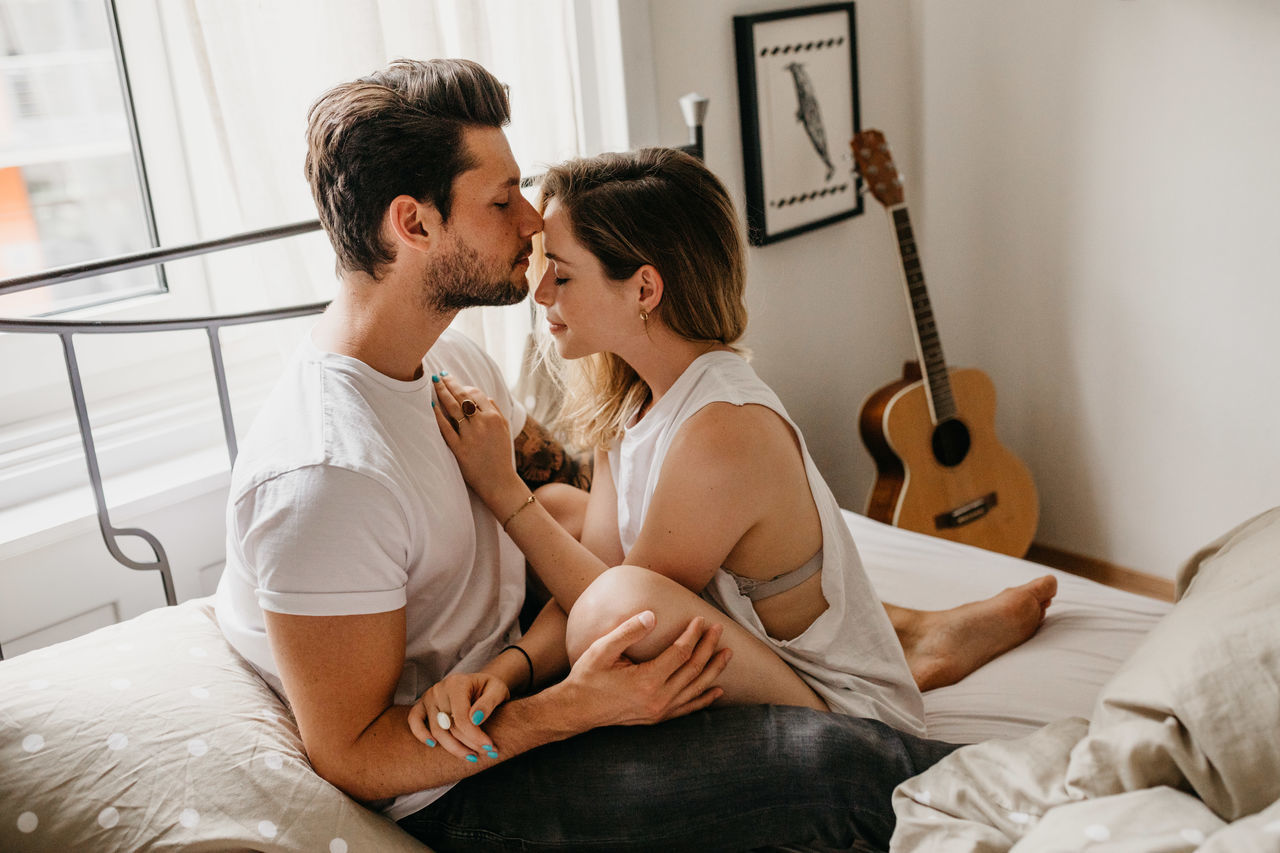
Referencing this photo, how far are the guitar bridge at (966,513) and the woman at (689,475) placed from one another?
1.14 metres

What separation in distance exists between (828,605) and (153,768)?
31.9 inches

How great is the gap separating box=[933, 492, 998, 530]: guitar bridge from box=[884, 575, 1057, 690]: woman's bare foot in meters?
0.79

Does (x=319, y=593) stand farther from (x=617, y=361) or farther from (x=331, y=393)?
(x=617, y=361)

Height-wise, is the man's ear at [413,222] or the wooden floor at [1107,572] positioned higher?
the man's ear at [413,222]

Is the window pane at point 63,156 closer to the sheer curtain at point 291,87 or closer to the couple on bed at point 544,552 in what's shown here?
the sheer curtain at point 291,87

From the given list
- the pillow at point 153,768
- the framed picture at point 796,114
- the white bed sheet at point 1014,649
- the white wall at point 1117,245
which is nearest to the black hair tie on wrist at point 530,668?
the pillow at point 153,768

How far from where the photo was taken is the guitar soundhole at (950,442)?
252 cm

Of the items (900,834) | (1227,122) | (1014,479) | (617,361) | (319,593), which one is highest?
(1227,122)

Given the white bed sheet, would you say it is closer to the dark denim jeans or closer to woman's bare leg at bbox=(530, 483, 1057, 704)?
woman's bare leg at bbox=(530, 483, 1057, 704)

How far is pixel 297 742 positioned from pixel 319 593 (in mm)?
203

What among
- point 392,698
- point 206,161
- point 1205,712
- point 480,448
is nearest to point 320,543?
point 392,698

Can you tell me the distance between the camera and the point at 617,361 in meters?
1.58

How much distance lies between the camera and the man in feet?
3.74

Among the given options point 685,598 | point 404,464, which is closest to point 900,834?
point 685,598
